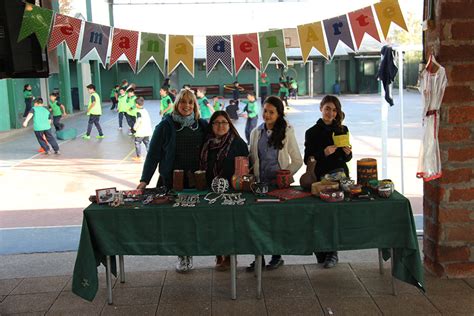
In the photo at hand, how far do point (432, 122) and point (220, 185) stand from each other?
1.79m

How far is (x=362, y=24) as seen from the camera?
15.9ft

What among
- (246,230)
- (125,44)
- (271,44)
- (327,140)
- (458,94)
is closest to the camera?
(246,230)

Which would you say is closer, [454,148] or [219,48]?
[454,148]

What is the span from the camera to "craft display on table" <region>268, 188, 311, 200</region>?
3.81m

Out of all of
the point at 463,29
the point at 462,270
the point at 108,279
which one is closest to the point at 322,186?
the point at 462,270

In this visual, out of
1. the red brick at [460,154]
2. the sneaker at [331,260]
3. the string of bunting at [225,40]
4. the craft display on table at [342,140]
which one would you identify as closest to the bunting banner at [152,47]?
the string of bunting at [225,40]

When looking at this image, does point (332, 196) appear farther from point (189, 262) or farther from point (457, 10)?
point (457, 10)

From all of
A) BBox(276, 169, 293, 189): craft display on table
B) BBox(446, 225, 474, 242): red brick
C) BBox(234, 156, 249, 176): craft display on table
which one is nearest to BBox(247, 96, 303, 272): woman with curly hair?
BBox(276, 169, 293, 189): craft display on table

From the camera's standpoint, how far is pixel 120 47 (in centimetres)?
519

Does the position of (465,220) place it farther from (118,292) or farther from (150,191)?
(118,292)

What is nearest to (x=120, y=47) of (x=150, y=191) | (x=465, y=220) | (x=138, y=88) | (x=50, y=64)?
(x=50, y=64)

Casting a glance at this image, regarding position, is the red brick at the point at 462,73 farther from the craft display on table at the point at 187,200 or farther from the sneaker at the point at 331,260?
the craft display on table at the point at 187,200

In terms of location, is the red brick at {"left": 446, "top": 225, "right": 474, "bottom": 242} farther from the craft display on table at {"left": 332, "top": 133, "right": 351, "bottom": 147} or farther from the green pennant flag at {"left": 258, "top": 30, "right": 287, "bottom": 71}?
the green pennant flag at {"left": 258, "top": 30, "right": 287, "bottom": 71}

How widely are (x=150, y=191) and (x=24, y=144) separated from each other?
1200 cm
